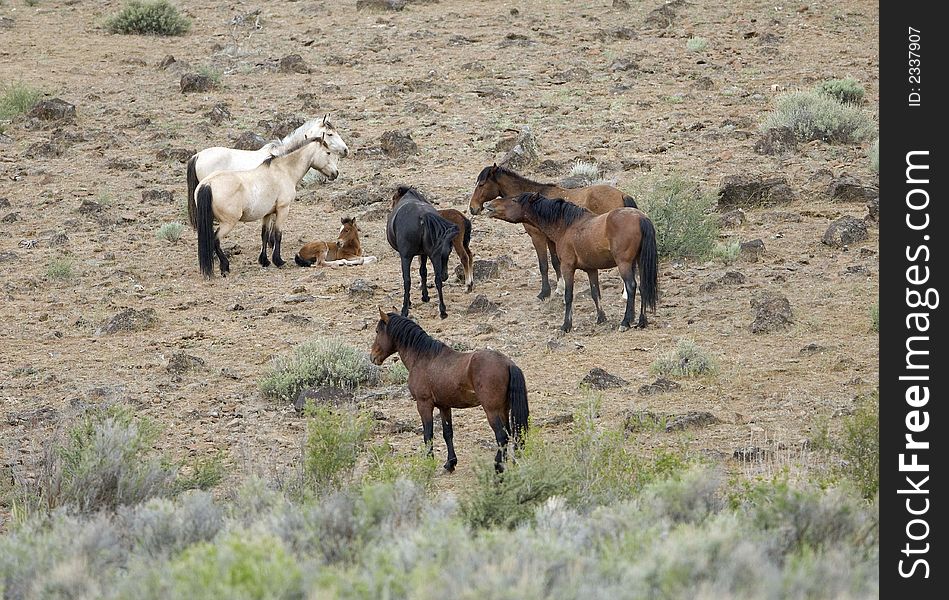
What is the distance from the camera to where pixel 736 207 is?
16250mm

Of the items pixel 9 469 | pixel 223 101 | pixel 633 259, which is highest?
pixel 223 101

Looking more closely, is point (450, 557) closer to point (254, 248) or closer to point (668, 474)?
point (668, 474)

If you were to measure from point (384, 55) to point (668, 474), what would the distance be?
19575 millimetres

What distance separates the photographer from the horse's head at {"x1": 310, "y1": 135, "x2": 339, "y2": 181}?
16.2m

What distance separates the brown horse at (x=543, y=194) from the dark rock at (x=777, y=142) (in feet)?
19.7

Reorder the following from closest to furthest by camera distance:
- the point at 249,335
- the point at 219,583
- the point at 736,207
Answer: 1. the point at 219,583
2. the point at 249,335
3. the point at 736,207

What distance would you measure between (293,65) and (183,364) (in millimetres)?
14494

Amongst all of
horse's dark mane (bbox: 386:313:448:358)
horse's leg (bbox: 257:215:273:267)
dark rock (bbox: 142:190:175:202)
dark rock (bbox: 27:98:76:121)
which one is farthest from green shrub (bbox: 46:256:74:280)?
dark rock (bbox: 27:98:76:121)

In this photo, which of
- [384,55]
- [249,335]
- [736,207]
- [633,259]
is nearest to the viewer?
[633,259]

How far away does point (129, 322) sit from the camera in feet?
42.6

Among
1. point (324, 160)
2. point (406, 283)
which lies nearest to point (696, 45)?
point (324, 160)

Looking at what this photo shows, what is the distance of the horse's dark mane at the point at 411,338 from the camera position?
8.70 meters

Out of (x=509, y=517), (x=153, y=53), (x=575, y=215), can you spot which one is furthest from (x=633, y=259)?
(x=153, y=53)

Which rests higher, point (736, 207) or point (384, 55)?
point (384, 55)
